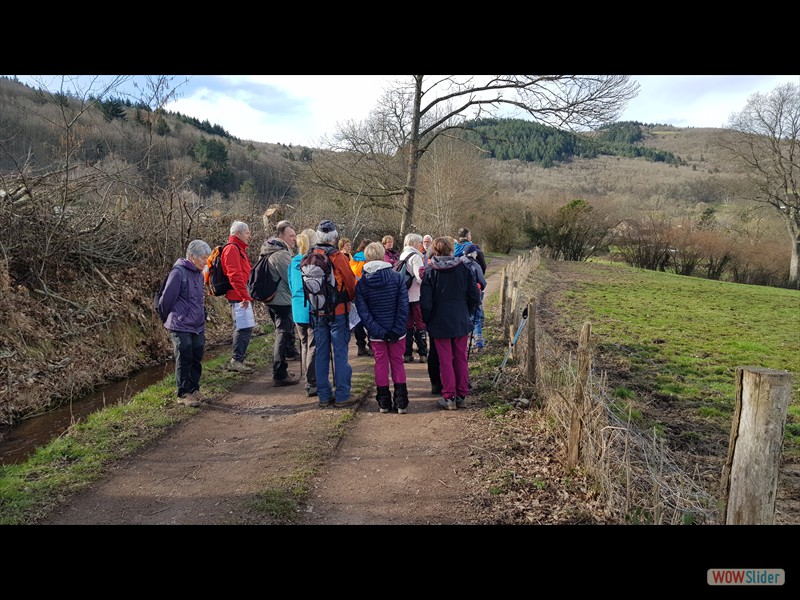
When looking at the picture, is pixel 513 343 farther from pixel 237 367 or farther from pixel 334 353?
pixel 237 367

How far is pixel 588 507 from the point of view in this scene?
4.44m

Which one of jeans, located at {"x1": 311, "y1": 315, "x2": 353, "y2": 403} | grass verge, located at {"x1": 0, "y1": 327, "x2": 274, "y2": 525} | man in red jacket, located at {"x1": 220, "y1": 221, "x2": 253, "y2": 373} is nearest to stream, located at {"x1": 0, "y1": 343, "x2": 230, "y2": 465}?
grass verge, located at {"x1": 0, "y1": 327, "x2": 274, "y2": 525}

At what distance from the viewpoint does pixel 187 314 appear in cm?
667

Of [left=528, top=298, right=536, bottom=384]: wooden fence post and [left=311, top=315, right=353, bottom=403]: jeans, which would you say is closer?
[left=311, top=315, right=353, bottom=403]: jeans

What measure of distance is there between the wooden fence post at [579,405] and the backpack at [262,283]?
185 inches

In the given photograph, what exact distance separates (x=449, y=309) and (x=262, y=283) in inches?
118

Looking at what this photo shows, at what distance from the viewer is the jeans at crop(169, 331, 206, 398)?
6777mm

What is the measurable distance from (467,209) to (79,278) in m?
32.8

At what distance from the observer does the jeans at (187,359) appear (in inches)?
267

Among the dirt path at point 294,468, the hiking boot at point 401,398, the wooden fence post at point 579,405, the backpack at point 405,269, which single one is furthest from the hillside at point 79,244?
the wooden fence post at point 579,405

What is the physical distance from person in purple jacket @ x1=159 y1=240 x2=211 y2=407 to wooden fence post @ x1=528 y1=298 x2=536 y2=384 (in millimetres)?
4429

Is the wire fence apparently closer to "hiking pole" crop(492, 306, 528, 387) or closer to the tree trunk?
"hiking pole" crop(492, 306, 528, 387)

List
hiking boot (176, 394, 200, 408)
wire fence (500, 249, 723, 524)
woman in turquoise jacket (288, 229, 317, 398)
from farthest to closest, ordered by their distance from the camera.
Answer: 1. woman in turquoise jacket (288, 229, 317, 398)
2. hiking boot (176, 394, 200, 408)
3. wire fence (500, 249, 723, 524)

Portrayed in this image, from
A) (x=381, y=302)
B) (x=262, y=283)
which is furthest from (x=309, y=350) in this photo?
(x=381, y=302)
